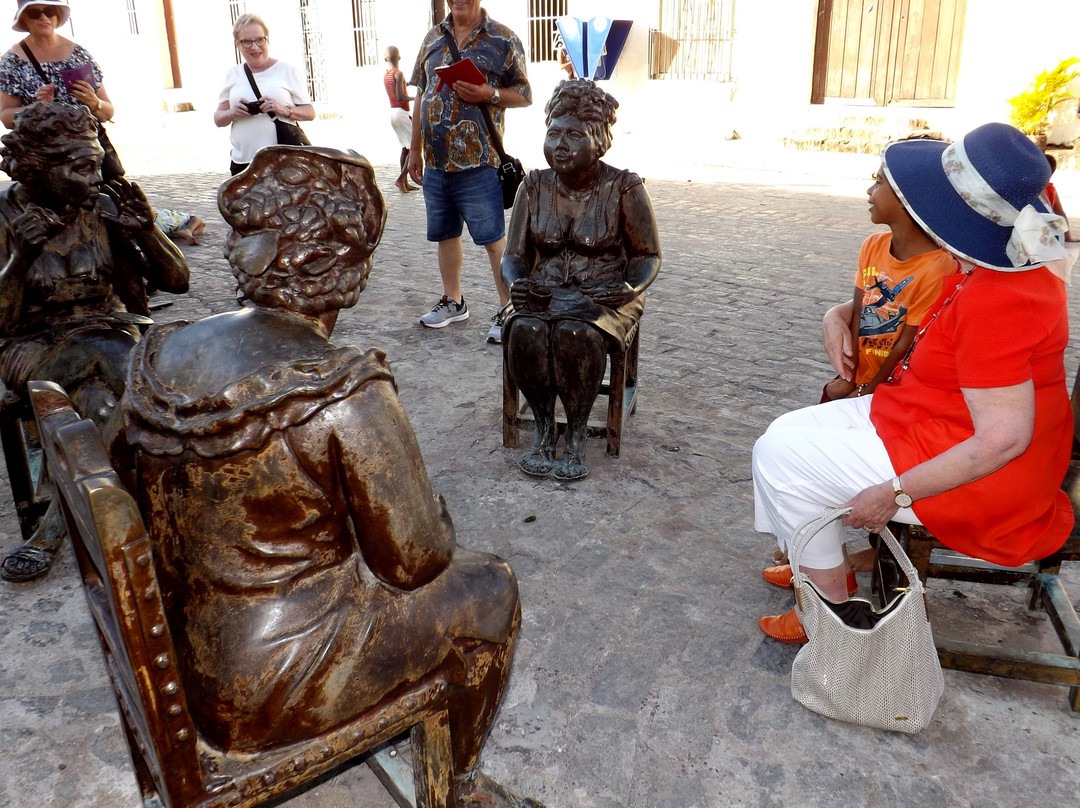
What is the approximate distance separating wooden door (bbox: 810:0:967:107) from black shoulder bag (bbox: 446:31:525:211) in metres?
10.5

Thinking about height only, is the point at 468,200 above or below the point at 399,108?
below

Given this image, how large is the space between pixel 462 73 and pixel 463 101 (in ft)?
0.67

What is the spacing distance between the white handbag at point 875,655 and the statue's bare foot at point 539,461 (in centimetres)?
157

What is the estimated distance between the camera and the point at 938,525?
91.2 inches

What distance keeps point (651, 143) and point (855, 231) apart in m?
8.13

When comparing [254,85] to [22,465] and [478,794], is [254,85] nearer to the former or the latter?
[22,465]

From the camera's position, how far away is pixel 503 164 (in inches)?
205

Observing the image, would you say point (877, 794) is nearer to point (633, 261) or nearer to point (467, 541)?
point (467, 541)

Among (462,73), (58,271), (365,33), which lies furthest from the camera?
(365,33)

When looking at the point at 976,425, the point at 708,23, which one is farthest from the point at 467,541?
the point at 708,23

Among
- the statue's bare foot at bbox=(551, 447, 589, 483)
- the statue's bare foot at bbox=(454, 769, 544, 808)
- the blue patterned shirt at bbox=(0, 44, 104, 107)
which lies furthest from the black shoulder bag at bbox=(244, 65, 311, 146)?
the statue's bare foot at bbox=(454, 769, 544, 808)

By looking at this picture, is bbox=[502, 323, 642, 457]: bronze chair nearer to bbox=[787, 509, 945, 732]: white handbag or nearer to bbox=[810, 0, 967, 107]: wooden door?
bbox=[787, 509, 945, 732]: white handbag

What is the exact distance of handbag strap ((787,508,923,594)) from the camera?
221 centimetres

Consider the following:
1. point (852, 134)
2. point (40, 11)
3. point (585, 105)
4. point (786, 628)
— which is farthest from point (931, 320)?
point (852, 134)
